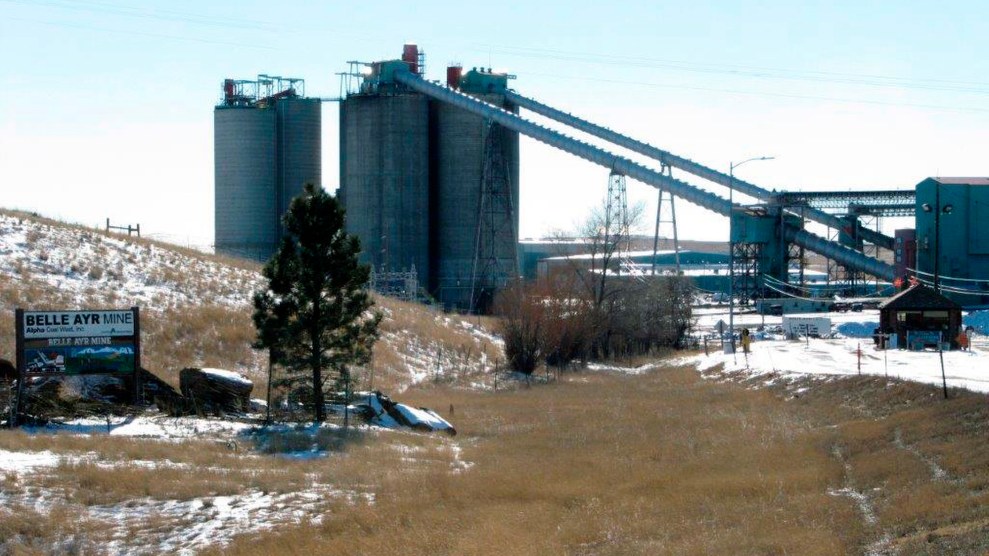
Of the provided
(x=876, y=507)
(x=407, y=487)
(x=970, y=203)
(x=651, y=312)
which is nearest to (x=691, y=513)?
(x=876, y=507)

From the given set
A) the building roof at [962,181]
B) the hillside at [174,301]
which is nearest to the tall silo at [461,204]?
the hillside at [174,301]

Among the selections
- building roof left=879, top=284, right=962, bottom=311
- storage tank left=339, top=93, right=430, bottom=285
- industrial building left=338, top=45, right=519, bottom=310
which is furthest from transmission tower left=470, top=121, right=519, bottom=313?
Result: building roof left=879, top=284, right=962, bottom=311

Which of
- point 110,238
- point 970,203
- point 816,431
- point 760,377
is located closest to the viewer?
point 816,431

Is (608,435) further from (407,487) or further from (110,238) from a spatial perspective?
(110,238)

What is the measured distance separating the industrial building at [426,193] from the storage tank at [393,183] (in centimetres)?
8

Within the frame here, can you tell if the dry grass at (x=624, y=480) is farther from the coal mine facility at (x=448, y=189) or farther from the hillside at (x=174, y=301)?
the coal mine facility at (x=448, y=189)

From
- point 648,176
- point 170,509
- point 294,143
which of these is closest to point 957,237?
point 648,176

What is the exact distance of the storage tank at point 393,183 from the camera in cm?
9762

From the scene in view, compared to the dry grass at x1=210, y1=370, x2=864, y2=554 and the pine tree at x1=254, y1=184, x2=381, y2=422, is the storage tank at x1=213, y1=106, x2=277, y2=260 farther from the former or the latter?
the pine tree at x1=254, y1=184, x2=381, y2=422

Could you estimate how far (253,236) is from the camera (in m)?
104

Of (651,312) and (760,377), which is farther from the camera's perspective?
(651,312)

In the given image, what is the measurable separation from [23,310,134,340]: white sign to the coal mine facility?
→ 184 feet

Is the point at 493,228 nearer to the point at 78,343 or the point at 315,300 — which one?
the point at 315,300

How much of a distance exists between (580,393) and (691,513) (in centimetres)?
2729
